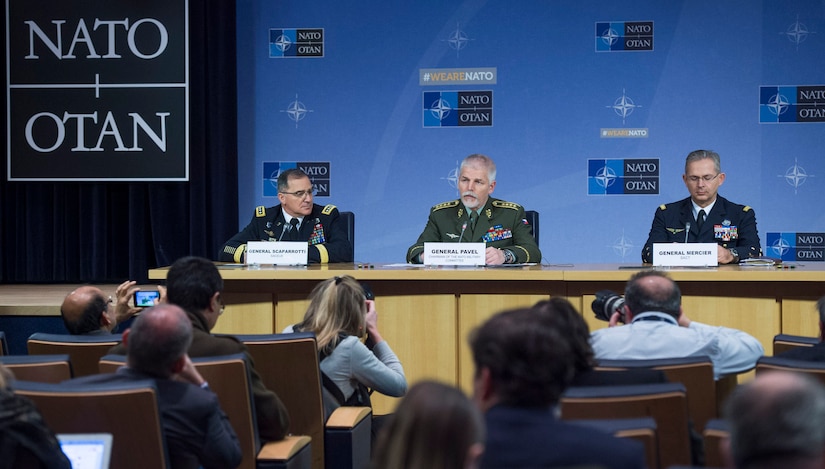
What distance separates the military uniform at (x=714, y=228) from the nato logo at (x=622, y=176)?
1521 mm

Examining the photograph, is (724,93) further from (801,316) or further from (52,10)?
(52,10)

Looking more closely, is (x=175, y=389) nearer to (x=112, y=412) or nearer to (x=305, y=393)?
(x=112, y=412)

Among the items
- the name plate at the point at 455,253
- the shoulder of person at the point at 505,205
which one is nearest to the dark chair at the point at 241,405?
the name plate at the point at 455,253

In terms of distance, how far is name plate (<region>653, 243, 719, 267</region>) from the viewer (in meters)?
4.71

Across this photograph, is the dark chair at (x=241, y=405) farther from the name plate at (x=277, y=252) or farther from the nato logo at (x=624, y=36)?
the nato logo at (x=624, y=36)

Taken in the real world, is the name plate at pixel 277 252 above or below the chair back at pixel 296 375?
above

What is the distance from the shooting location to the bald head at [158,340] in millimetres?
2389

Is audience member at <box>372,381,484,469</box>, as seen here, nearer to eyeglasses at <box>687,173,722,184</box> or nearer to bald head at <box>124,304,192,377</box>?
bald head at <box>124,304,192,377</box>

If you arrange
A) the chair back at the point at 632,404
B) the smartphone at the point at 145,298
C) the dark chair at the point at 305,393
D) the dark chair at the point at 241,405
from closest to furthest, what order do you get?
1. the chair back at the point at 632,404
2. the dark chair at the point at 241,405
3. the dark chair at the point at 305,393
4. the smartphone at the point at 145,298

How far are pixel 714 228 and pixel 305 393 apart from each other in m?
2.99

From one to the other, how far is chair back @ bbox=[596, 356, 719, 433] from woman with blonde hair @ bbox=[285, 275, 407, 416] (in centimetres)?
104

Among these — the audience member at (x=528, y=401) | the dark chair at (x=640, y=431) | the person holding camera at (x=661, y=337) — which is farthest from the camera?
the person holding camera at (x=661, y=337)

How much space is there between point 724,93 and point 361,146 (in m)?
2.61

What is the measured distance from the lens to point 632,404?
2.16 m
